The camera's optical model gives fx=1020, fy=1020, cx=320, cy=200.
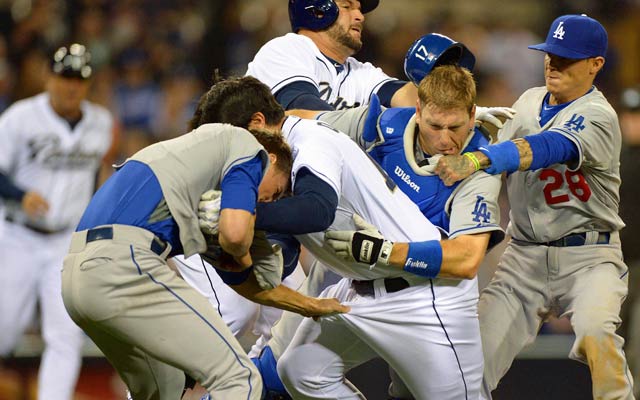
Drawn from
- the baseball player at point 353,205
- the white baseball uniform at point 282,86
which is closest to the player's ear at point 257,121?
the baseball player at point 353,205

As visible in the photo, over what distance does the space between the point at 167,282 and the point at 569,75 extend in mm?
1925

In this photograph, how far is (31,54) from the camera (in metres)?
7.89

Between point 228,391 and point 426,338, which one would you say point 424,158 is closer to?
point 426,338

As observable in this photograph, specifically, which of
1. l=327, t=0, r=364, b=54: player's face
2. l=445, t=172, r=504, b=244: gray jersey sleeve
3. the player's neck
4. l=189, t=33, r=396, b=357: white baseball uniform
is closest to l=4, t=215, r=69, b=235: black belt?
l=189, t=33, r=396, b=357: white baseball uniform

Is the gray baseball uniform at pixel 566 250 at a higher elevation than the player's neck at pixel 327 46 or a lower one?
lower

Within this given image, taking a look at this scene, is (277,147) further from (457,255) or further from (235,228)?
(457,255)

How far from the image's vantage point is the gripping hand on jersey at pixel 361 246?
3371 mm

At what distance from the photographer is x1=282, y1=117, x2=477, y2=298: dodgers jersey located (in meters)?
3.41

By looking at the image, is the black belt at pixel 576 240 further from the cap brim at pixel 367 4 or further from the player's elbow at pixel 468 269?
the cap brim at pixel 367 4

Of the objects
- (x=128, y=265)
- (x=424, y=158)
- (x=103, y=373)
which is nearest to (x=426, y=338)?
(x=424, y=158)

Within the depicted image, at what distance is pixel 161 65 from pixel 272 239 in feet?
15.3

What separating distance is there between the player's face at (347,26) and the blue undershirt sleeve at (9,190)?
7.93ft

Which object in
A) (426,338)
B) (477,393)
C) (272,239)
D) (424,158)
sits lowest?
(477,393)

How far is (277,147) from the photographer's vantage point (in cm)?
330
